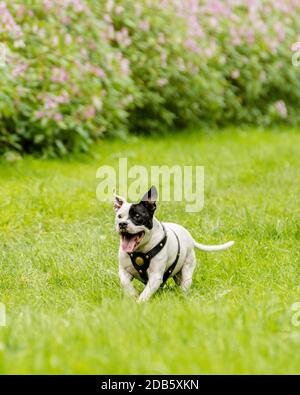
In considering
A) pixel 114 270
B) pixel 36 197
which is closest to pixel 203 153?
pixel 36 197

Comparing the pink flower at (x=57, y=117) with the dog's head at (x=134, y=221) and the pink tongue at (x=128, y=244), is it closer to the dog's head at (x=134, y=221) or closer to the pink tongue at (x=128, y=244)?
the dog's head at (x=134, y=221)

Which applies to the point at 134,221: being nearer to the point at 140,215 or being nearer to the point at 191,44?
the point at 140,215

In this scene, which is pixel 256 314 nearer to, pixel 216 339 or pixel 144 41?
pixel 216 339

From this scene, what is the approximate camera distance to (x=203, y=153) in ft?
35.3

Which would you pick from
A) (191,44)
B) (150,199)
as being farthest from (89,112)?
(150,199)

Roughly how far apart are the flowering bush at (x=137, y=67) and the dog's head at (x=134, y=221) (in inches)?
152

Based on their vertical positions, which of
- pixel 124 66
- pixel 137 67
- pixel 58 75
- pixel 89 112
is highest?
pixel 137 67

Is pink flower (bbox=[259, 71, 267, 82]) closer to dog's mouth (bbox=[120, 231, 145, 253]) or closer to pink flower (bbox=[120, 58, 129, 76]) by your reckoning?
pink flower (bbox=[120, 58, 129, 76])

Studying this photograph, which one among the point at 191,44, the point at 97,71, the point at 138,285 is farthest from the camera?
the point at 191,44

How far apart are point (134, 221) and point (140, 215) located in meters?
0.06

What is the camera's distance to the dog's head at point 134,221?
4.85 meters

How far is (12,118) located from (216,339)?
589 centimetres

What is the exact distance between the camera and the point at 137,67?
1128 cm

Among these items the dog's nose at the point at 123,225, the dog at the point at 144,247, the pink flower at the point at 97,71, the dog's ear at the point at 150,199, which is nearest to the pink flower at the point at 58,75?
the pink flower at the point at 97,71
